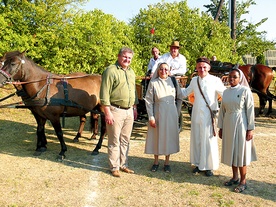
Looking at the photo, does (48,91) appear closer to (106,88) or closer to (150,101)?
(106,88)

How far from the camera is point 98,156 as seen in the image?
6500 mm

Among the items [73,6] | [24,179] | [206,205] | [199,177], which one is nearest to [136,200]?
[206,205]

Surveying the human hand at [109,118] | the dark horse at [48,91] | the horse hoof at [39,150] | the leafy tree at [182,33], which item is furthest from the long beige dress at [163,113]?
the leafy tree at [182,33]

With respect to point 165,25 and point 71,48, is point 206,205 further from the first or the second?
point 165,25

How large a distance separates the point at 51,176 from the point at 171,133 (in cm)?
207

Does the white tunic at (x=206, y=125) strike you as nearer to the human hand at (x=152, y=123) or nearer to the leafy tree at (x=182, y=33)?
the human hand at (x=152, y=123)

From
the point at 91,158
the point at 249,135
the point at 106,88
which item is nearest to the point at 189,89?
the point at 249,135

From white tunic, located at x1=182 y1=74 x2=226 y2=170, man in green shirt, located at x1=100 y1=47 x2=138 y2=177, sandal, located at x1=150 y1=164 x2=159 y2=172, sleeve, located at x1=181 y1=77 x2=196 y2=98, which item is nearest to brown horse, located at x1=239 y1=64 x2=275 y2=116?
sleeve, located at x1=181 y1=77 x2=196 y2=98

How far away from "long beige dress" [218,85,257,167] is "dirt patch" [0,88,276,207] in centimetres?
52

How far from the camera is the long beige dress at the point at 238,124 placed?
4551 mm

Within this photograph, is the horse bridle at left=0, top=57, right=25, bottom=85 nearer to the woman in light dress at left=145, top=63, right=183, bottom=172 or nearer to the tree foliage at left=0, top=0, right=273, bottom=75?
the woman in light dress at left=145, top=63, right=183, bottom=172

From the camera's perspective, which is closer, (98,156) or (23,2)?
(98,156)

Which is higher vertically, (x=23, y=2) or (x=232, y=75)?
(x=23, y=2)

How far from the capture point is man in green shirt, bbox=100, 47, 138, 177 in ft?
16.3
